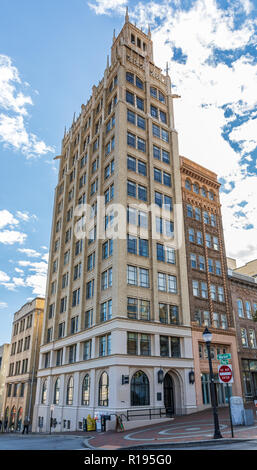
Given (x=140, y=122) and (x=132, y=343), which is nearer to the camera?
(x=132, y=343)

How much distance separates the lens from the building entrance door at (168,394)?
103 feet

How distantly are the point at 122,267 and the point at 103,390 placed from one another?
34.8 feet

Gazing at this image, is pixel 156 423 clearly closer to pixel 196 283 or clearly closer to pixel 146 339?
pixel 146 339

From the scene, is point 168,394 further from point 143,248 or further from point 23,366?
point 23,366

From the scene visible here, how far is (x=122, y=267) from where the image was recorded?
31.9 metres

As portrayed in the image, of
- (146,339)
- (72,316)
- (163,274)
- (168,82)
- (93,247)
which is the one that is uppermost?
→ (168,82)

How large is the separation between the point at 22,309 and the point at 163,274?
38.6m

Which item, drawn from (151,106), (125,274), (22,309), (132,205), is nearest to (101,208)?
(132,205)

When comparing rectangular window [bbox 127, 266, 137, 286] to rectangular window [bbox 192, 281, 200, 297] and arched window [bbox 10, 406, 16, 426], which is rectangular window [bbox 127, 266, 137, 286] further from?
arched window [bbox 10, 406, 16, 426]

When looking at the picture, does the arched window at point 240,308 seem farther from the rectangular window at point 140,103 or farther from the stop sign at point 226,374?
the stop sign at point 226,374

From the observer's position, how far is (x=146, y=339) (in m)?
31.3

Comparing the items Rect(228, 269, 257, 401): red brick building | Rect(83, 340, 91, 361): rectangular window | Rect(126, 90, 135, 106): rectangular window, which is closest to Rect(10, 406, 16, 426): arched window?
Rect(83, 340, 91, 361): rectangular window

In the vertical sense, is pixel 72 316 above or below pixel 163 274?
below

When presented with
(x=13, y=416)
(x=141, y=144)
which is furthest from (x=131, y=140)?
(x=13, y=416)
